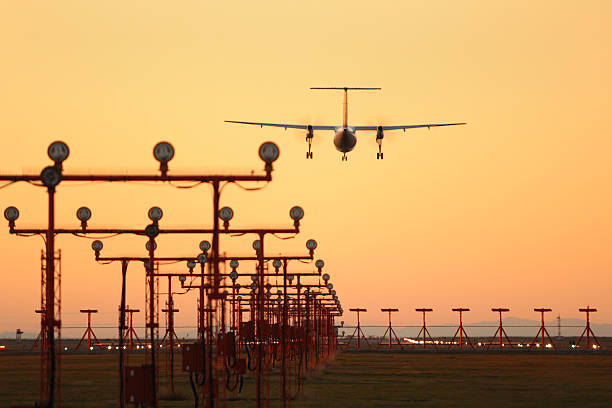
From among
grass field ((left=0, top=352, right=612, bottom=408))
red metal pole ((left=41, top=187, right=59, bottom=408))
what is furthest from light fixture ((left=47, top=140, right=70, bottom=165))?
grass field ((left=0, top=352, right=612, bottom=408))

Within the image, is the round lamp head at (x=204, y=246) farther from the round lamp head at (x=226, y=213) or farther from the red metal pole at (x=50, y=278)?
the red metal pole at (x=50, y=278)

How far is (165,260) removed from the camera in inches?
1860

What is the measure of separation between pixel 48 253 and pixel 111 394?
1026 inches

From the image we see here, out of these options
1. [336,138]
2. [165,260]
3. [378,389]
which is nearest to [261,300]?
[165,260]

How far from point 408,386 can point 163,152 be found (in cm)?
3058

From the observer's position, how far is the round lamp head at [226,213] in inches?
1624

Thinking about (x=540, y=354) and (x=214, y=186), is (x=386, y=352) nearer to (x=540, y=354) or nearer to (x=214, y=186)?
(x=540, y=354)

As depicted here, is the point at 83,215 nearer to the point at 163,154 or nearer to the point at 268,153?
the point at 163,154

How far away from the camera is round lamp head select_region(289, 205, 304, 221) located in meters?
42.6

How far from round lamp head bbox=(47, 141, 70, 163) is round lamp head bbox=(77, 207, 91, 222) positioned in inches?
295

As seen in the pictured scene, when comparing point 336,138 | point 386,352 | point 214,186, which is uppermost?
point 336,138

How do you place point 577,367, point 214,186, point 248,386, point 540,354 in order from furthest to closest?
1. point 540,354
2. point 577,367
3. point 248,386
4. point 214,186

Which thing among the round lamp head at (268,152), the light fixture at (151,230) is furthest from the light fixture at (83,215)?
the round lamp head at (268,152)

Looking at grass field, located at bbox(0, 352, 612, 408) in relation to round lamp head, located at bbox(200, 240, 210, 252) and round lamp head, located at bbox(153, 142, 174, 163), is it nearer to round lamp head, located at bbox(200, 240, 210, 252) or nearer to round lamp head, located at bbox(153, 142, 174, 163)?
round lamp head, located at bbox(200, 240, 210, 252)
